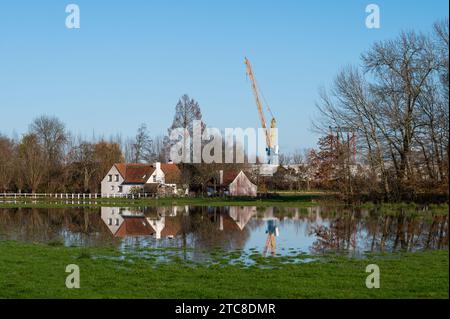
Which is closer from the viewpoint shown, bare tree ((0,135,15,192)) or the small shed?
the small shed

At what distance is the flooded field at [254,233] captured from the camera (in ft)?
70.5

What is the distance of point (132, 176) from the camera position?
80.3m

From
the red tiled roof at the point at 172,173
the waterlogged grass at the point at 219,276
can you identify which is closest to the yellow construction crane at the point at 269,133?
the red tiled roof at the point at 172,173

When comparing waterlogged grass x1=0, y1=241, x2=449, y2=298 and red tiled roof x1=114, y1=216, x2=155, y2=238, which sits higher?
waterlogged grass x1=0, y1=241, x2=449, y2=298

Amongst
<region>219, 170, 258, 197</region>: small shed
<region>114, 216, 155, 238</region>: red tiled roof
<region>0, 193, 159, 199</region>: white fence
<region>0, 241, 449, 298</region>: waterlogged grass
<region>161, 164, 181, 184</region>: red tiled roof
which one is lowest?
<region>114, 216, 155, 238</region>: red tiled roof

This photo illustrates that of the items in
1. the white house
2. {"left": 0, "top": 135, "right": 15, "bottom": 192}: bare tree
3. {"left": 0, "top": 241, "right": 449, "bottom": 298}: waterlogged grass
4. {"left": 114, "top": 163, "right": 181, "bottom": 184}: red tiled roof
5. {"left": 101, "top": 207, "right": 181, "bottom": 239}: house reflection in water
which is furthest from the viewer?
{"left": 114, "top": 163, "right": 181, "bottom": 184}: red tiled roof

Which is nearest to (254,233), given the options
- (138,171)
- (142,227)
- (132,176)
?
(142,227)

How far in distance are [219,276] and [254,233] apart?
12.5 meters

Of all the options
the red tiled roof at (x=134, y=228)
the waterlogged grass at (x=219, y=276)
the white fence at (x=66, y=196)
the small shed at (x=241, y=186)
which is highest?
the small shed at (x=241, y=186)

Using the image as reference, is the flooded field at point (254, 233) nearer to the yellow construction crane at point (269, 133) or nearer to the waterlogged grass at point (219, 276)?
the waterlogged grass at point (219, 276)

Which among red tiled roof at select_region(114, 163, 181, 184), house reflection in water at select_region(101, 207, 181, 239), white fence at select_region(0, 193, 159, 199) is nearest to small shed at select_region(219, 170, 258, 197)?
red tiled roof at select_region(114, 163, 181, 184)

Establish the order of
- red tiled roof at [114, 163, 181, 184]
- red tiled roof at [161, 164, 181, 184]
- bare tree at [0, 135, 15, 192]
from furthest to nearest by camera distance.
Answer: red tiled roof at [114, 163, 181, 184] < bare tree at [0, 135, 15, 192] < red tiled roof at [161, 164, 181, 184]

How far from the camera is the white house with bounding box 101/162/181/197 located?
77812 millimetres

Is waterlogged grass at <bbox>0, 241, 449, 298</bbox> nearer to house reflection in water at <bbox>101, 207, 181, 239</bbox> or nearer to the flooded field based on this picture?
the flooded field
